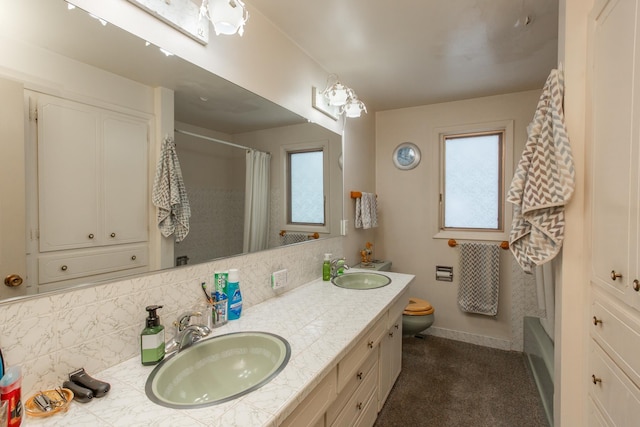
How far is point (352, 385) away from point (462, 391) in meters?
1.26

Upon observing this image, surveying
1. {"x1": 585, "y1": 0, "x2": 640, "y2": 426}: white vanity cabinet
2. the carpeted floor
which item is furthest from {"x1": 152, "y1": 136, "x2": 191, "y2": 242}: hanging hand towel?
the carpeted floor

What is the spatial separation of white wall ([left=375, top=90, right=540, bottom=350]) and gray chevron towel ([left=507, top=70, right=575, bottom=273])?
64.7 inches

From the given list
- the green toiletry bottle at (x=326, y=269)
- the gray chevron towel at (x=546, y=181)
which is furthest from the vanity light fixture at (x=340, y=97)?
the gray chevron towel at (x=546, y=181)

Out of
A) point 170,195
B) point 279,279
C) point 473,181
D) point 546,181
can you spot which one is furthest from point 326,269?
point 473,181

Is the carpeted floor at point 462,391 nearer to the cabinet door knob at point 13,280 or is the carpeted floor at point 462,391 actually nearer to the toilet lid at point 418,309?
the toilet lid at point 418,309

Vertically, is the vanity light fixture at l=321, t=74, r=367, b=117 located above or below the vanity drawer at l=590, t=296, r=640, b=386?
above

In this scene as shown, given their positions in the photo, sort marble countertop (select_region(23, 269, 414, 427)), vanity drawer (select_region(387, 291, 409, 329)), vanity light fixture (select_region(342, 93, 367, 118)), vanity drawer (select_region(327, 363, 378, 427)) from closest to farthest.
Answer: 1. marble countertop (select_region(23, 269, 414, 427))
2. vanity drawer (select_region(327, 363, 378, 427))
3. vanity drawer (select_region(387, 291, 409, 329))
4. vanity light fixture (select_region(342, 93, 367, 118))

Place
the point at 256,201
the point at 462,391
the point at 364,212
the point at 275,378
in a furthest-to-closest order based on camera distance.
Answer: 1. the point at 364,212
2. the point at 462,391
3. the point at 256,201
4. the point at 275,378

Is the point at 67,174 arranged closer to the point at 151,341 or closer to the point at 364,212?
the point at 151,341

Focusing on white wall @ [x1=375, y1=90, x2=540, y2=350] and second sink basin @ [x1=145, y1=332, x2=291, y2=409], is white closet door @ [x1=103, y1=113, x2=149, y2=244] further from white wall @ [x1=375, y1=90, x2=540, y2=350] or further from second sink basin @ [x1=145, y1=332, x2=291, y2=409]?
white wall @ [x1=375, y1=90, x2=540, y2=350]

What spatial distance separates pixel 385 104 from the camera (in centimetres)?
297

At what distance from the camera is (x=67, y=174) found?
0.85 metres

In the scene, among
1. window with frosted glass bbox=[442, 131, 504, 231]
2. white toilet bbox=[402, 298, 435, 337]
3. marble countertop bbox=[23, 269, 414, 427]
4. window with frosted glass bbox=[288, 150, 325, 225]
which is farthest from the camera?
window with frosted glass bbox=[442, 131, 504, 231]

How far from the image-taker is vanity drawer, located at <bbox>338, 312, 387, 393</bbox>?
3.65 ft
